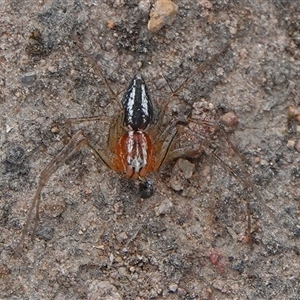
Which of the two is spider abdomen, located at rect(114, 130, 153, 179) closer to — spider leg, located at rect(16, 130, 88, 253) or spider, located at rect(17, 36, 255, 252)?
spider, located at rect(17, 36, 255, 252)

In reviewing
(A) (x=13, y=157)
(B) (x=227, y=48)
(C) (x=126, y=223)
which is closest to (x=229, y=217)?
(C) (x=126, y=223)

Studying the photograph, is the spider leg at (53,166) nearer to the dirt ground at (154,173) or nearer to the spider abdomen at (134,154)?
the dirt ground at (154,173)

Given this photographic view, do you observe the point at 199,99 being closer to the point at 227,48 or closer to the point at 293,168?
the point at 227,48

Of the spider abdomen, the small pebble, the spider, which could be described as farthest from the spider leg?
the small pebble

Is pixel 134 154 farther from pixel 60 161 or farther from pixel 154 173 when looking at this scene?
pixel 60 161

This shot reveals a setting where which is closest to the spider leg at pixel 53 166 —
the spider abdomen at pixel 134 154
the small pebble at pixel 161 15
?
the spider abdomen at pixel 134 154

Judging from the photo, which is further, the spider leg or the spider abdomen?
the spider abdomen
